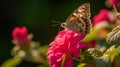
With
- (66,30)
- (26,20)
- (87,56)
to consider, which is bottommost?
(87,56)

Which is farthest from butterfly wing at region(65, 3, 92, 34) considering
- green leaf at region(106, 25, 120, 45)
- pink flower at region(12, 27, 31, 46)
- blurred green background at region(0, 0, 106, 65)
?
blurred green background at region(0, 0, 106, 65)

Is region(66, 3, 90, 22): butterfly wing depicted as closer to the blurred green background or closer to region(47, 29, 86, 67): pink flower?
region(47, 29, 86, 67): pink flower

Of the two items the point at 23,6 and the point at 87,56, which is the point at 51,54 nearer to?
the point at 87,56

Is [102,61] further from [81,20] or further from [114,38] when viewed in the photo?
[81,20]

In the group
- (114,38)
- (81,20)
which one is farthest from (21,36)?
(114,38)

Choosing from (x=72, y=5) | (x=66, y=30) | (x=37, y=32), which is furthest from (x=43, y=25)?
(x=66, y=30)
